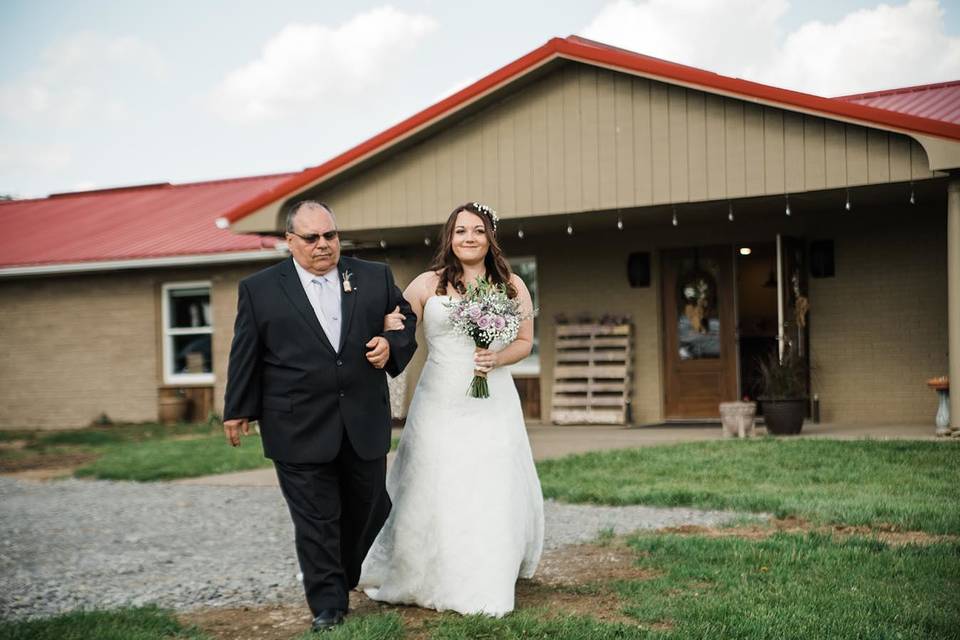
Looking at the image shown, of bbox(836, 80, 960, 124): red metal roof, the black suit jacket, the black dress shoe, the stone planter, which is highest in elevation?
bbox(836, 80, 960, 124): red metal roof

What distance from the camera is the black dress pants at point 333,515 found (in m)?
4.73

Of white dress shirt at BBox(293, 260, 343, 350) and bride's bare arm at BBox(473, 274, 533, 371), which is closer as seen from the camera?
white dress shirt at BBox(293, 260, 343, 350)

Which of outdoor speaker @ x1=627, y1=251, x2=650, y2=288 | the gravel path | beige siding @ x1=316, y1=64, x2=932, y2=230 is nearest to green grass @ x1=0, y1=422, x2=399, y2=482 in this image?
the gravel path

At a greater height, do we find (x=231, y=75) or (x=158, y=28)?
(x=231, y=75)

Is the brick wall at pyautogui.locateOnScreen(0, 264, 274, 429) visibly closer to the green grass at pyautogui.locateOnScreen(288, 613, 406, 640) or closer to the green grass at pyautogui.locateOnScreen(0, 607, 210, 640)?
the green grass at pyautogui.locateOnScreen(0, 607, 210, 640)

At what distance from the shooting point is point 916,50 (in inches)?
674

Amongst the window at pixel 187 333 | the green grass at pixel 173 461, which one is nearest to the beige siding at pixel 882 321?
the green grass at pixel 173 461

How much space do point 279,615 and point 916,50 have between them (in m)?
15.6

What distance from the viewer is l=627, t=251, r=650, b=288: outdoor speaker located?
14664 mm

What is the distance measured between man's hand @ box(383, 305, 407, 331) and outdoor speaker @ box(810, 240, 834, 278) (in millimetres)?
9705

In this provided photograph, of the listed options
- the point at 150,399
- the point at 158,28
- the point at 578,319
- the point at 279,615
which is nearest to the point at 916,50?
the point at 578,319

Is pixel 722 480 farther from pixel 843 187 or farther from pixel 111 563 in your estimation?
pixel 111 563

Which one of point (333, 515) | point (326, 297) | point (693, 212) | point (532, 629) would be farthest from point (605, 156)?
point (532, 629)

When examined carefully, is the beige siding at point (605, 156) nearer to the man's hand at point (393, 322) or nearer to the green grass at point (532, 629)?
the man's hand at point (393, 322)
